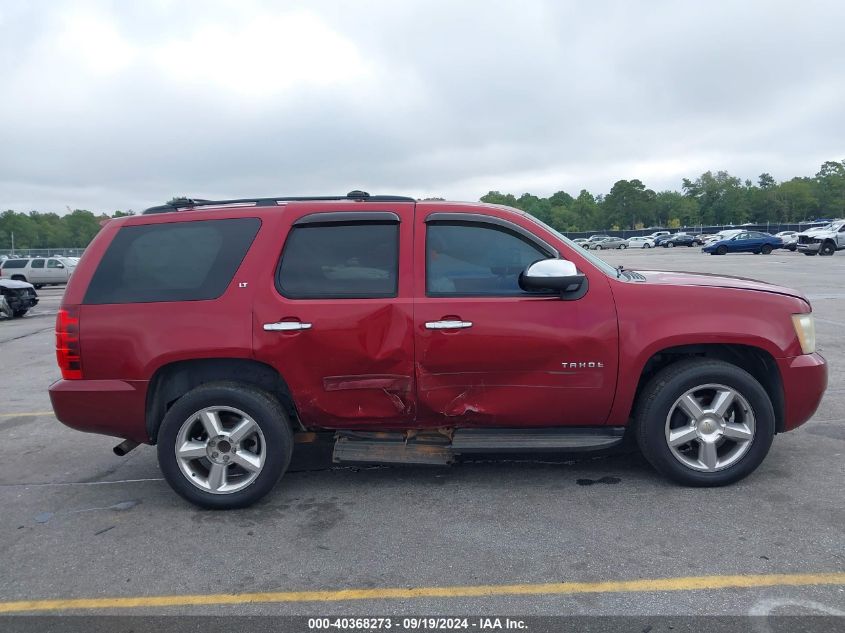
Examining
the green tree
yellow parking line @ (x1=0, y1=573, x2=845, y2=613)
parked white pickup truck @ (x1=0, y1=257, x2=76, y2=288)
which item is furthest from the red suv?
the green tree

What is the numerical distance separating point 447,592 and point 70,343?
280 cm

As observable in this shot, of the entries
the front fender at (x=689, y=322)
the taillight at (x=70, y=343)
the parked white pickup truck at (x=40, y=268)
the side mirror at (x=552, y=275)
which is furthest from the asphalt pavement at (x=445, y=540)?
the parked white pickup truck at (x=40, y=268)

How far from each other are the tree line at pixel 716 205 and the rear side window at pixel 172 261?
109466 millimetres

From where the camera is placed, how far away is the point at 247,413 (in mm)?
4074

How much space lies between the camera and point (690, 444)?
4.25 meters

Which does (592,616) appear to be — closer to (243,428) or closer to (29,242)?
(243,428)

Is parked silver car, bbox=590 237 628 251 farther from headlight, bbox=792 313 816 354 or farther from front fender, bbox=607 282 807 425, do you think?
front fender, bbox=607 282 807 425

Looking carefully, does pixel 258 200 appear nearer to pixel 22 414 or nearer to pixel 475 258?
pixel 475 258

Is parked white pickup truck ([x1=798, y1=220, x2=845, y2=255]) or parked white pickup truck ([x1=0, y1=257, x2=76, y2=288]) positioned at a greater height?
parked white pickup truck ([x1=798, y1=220, x2=845, y2=255])

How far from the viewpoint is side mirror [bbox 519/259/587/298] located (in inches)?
154

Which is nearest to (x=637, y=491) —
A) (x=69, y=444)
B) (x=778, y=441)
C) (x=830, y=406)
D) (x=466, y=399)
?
(x=466, y=399)

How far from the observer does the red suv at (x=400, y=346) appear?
4.04 meters

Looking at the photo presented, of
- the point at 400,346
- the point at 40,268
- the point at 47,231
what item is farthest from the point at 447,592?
the point at 47,231

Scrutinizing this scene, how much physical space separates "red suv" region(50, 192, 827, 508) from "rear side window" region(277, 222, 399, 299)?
1 centimetres
